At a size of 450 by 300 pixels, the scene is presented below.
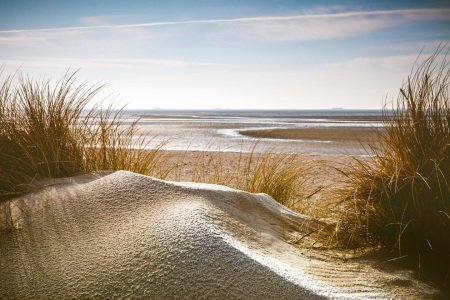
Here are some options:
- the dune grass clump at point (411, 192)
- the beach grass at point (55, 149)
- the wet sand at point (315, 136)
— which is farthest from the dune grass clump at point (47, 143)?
the wet sand at point (315, 136)

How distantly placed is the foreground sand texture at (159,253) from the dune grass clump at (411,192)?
0.27 m

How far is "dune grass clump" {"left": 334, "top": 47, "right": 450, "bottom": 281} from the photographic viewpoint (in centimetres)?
207

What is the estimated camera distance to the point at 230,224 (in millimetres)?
2127

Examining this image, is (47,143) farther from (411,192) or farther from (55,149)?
(411,192)

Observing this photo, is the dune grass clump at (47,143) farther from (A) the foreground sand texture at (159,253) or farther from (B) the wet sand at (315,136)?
(B) the wet sand at (315,136)

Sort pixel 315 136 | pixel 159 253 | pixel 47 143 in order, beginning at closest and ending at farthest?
pixel 159 253
pixel 47 143
pixel 315 136

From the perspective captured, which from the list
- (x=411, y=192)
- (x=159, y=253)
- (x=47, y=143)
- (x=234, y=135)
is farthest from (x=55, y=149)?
(x=234, y=135)

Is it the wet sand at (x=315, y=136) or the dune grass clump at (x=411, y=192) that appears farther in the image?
the wet sand at (x=315, y=136)

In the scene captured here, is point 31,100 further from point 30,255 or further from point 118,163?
point 30,255

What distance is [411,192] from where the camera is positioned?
2178 mm

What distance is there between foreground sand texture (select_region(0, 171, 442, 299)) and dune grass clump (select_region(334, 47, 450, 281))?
0.27m

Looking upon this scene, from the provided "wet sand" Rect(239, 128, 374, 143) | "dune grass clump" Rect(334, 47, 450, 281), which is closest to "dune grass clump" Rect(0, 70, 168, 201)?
"dune grass clump" Rect(334, 47, 450, 281)

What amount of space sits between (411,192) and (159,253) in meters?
1.71

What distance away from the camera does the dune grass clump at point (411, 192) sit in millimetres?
2068
